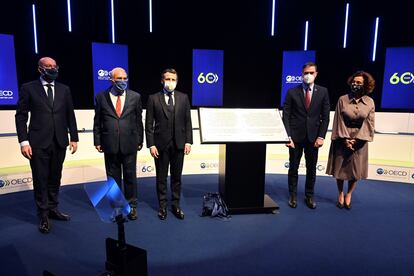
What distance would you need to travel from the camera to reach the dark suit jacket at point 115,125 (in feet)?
10.6

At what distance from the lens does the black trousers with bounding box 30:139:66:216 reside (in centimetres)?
308

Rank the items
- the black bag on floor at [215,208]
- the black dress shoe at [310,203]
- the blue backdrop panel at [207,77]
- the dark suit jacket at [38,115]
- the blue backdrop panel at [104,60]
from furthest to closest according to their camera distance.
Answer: the blue backdrop panel at [207,77]
the blue backdrop panel at [104,60]
the black dress shoe at [310,203]
the black bag on floor at [215,208]
the dark suit jacket at [38,115]

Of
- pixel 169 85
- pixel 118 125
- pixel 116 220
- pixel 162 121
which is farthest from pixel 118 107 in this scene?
pixel 116 220

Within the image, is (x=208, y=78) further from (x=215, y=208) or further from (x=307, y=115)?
(x=215, y=208)

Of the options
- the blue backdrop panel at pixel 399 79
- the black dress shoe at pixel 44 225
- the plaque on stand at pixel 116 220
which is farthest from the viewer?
the blue backdrop panel at pixel 399 79

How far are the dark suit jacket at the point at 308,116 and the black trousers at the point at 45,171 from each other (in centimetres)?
269

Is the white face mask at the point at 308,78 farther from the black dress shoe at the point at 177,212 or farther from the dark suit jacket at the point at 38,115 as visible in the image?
the dark suit jacket at the point at 38,115

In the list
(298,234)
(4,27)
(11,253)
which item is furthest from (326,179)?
(4,27)

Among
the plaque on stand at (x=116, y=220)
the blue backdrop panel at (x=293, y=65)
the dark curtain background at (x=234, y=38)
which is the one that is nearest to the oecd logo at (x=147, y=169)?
the dark curtain background at (x=234, y=38)

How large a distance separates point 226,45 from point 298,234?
4278 millimetres

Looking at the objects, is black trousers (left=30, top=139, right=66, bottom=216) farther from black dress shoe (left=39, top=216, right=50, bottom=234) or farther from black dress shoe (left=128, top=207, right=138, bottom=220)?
black dress shoe (left=128, top=207, right=138, bottom=220)

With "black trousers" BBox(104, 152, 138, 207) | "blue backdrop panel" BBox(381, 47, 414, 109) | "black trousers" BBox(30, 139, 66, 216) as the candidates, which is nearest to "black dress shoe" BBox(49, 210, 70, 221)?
"black trousers" BBox(30, 139, 66, 216)

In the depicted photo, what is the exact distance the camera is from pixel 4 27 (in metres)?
4.77

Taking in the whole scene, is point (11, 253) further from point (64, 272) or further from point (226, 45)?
point (226, 45)
